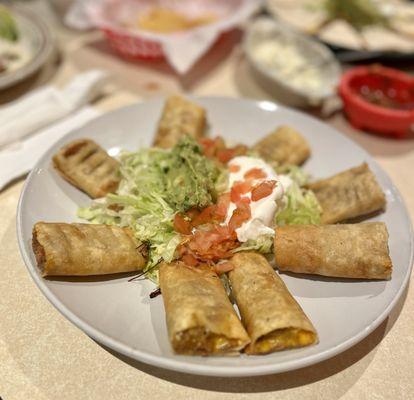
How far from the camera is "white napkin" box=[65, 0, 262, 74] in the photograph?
409 cm

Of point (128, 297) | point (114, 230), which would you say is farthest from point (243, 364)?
point (114, 230)

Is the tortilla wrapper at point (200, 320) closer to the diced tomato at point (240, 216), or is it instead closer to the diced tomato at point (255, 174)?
the diced tomato at point (240, 216)

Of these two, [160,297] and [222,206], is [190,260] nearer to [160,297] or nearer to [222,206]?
[160,297]

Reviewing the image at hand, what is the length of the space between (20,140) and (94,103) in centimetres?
81

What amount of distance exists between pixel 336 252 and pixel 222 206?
0.65 meters

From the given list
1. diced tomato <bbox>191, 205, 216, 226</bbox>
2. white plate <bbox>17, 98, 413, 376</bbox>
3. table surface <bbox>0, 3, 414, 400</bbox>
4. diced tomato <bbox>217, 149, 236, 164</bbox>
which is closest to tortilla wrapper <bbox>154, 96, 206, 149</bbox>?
white plate <bbox>17, 98, 413, 376</bbox>

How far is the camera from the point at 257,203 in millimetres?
2555

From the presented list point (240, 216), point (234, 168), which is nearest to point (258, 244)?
point (240, 216)

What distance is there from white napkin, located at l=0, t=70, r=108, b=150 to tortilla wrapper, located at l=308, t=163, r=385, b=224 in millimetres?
1943

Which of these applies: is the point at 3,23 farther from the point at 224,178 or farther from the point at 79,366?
the point at 79,366

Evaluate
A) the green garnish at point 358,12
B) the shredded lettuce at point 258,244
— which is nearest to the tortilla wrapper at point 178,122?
the shredded lettuce at point 258,244

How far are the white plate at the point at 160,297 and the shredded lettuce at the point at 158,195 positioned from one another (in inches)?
7.7

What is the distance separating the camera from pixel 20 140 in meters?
3.26

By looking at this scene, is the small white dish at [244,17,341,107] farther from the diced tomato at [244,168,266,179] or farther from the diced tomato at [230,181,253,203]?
the diced tomato at [230,181,253,203]
